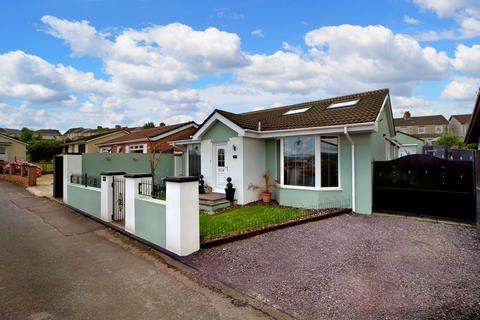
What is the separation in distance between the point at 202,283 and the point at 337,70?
52.0ft

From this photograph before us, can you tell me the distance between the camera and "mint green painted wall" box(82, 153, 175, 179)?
1253 centimetres

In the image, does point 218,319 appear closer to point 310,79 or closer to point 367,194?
point 367,194

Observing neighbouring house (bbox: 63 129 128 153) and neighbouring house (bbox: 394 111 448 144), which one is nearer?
neighbouring house (bbox: 63 129 128 153)

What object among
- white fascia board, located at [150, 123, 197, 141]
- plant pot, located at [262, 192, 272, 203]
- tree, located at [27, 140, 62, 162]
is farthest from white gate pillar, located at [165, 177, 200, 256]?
tree, located at [27, 140, 62, 162]

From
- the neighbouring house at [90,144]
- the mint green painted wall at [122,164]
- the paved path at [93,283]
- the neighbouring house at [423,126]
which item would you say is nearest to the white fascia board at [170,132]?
the mint green painted wall at [122,164]

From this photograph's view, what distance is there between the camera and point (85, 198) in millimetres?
9961

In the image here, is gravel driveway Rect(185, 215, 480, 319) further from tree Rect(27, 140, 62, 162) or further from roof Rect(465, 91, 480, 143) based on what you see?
tree Rect(27, 140, 62, 162)

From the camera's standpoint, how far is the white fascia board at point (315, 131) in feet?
29.3

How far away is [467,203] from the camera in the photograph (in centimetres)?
816

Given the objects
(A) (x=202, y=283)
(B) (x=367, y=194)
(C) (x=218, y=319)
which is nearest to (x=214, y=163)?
(B) (x=367, y=194)

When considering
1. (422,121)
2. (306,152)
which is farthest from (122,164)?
(422,121)

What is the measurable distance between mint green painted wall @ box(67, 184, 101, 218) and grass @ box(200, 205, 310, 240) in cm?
367

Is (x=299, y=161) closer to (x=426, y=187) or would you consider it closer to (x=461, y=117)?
(x=426, y=187)

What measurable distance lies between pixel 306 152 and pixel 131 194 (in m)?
6.52
